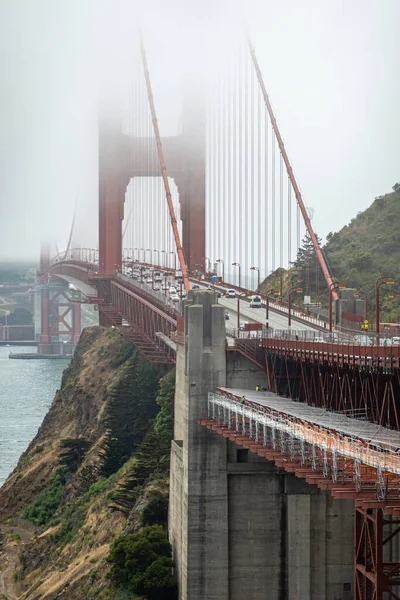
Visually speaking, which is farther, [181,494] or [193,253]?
[193,253]

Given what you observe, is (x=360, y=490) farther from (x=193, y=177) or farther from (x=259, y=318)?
(x=193, y=177)

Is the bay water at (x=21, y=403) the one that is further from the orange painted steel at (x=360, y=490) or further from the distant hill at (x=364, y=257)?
the orange painted steel at (x=360, y=490)

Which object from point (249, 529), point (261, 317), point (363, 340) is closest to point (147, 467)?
point (261, 317)

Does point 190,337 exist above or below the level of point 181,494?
above

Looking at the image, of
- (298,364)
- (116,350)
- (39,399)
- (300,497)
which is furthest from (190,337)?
(39,399)

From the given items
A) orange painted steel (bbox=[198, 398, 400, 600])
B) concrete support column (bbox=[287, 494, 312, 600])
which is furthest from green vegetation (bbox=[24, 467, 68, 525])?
orange painted steel (bbox=[198, 398, 400, 600])

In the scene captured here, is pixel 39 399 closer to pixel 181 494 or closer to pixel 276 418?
pixel 181 494
